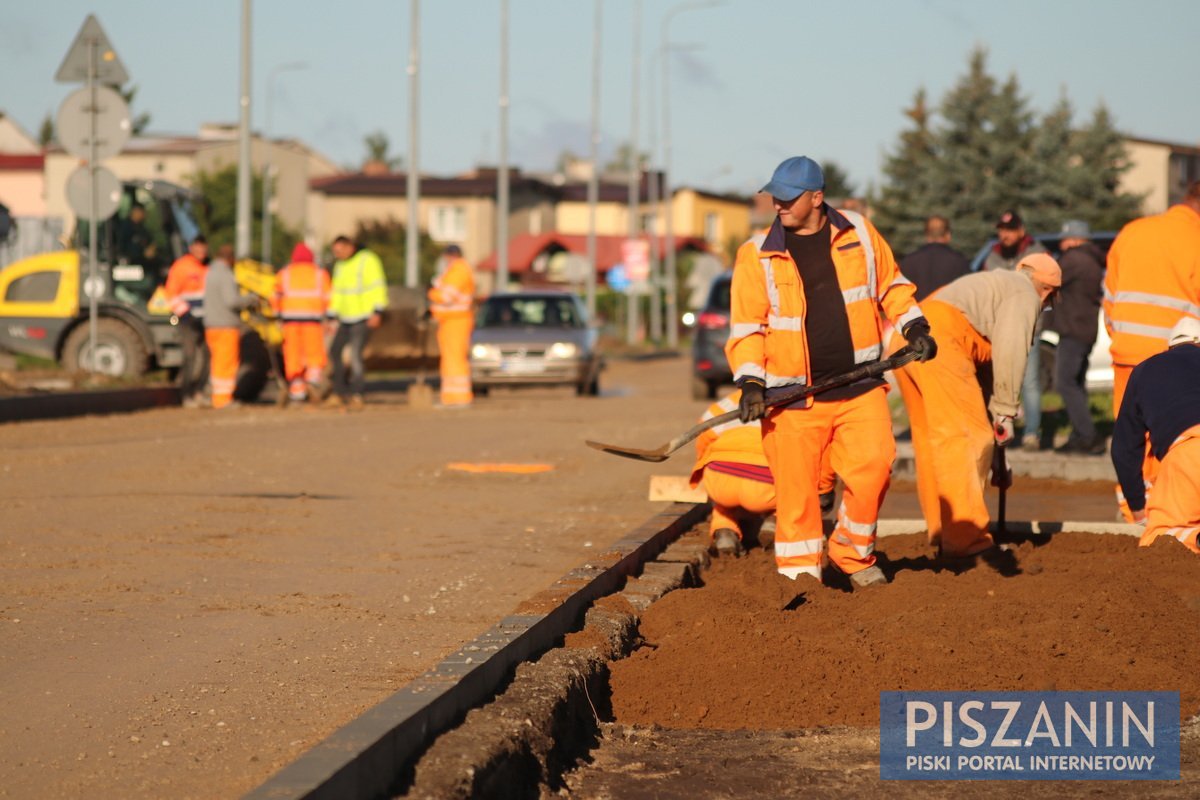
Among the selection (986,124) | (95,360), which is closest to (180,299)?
(95,360)

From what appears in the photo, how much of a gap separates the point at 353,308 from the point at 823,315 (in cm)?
1504

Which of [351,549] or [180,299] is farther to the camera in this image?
[180,299]

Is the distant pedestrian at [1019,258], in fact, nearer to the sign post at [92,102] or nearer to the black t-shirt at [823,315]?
the black t-shirt at [823,315]

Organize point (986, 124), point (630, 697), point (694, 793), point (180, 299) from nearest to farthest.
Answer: point (694, 793), point (630, 697), point (180, 299), point (986, 124)

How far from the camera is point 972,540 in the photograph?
9211 mm

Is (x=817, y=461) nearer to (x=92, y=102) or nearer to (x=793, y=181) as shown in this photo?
(x=793, y=181)

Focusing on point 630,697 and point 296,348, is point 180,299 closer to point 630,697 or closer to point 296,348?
point 296,348

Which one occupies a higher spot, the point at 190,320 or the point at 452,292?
the point at 452,292

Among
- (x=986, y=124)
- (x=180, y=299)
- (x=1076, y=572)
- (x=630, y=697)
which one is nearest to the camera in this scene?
(x=630, y=697)

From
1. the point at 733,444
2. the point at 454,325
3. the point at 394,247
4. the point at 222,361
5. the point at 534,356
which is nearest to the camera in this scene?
the point at 733,444

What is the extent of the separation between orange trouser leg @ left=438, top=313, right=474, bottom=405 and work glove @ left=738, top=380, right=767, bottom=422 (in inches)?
630

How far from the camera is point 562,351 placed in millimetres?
26500

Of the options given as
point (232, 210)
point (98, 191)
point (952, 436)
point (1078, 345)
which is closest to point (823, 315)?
point (952, 436)

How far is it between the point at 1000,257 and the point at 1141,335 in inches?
198
